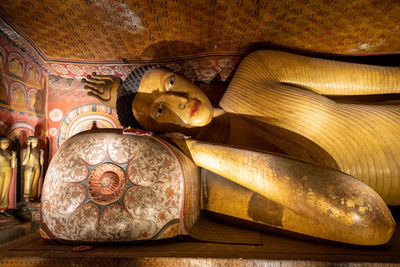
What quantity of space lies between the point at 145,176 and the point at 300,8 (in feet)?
6.96

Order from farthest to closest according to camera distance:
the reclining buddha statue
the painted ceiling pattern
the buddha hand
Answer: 1. the buddha hand
2. the painted ceiling pattern
3. the reclining buddha statue

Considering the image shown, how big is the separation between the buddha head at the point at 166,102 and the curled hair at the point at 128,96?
11mm

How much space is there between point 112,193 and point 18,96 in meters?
2.11

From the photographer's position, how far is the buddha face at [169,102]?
238 cm

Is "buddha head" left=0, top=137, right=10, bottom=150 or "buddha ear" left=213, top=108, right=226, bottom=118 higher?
"buddha ear" left=213, top=108, right=226, bottom=118

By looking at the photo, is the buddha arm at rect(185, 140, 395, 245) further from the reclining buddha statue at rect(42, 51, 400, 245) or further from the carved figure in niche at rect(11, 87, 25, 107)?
the carved figure in niche at rect(11, 87, 25, 107)

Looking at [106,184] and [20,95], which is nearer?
[106,184]

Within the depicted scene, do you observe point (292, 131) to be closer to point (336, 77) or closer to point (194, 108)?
point (336, 77)

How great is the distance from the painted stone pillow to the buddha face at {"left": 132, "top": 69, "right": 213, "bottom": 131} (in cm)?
69

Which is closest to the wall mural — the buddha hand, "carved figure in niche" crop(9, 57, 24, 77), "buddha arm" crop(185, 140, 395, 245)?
"carved figure in niche" crop(9, 57, 24, 77)

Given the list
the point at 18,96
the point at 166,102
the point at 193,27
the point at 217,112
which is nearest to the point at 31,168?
the point at 18,96

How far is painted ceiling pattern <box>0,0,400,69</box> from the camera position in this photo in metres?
2.21

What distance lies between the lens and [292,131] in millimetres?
2244

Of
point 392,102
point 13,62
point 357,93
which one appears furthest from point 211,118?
point 13,62
